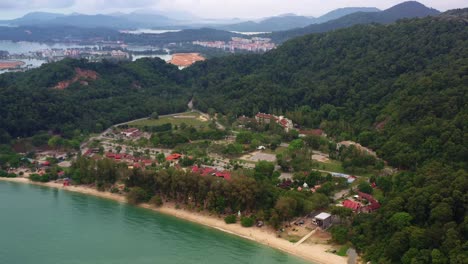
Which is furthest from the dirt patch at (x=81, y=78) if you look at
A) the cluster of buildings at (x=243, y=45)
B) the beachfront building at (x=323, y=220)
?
the cluster of buildings at (x=243, y=45)

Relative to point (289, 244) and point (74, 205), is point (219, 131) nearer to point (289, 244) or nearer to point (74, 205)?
point (74, 205)

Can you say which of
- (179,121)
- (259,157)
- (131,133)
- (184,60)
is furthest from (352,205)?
(184,60)

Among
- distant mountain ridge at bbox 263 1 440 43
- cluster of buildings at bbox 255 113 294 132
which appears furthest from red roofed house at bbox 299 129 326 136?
distant mountain ridge at bbox 263 1 440 43

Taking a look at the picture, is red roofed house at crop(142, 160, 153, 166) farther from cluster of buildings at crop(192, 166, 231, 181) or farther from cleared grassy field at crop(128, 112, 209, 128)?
cleared grassy field at crop(128, 112, 209, 128)

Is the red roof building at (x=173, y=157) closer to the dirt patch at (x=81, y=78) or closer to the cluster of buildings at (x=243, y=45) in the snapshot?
the dirt patch at (x=81, y=78)

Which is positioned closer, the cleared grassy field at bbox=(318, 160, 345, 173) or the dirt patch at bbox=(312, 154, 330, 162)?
the cleared grassy field at bbox=(318, 160, 345, 173)

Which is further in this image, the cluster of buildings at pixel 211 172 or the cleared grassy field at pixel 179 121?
the cleared grassy field at pixel 179 121

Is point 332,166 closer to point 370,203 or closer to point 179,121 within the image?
point 370,203
